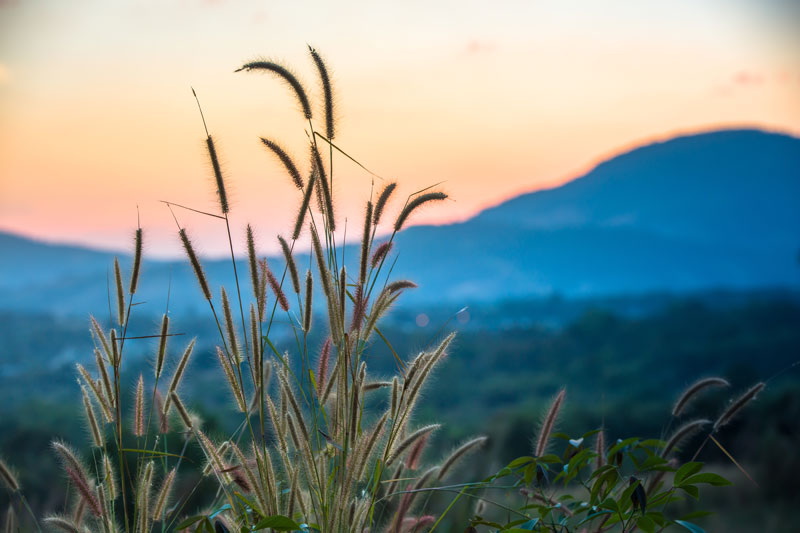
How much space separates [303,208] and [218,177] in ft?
0.81

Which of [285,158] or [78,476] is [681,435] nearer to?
[285,158]

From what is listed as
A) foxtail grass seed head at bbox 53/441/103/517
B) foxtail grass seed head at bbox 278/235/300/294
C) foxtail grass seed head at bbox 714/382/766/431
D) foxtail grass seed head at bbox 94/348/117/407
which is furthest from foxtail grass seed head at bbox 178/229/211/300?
foxtail grass seed head at bbox 714/382/766/431

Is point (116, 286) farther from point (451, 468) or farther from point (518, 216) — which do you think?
point (518, 216)

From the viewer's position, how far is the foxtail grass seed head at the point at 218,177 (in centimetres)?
179

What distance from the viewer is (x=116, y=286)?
195 centimetres

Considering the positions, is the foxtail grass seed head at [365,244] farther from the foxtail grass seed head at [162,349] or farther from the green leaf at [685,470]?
the green leaf at [685,470]

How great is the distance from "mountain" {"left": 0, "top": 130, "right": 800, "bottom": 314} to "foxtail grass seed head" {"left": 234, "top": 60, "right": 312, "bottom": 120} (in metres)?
44.5

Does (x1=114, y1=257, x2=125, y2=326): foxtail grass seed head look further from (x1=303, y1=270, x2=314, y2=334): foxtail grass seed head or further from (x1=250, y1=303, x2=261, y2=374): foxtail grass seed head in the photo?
(x1=303, y1=270, x2=314, y2=334): foxtail grass seed head

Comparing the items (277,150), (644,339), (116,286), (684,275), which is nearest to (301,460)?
(116,286)

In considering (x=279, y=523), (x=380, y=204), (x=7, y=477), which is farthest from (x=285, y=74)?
(x=7, y=477)

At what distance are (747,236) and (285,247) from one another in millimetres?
106590

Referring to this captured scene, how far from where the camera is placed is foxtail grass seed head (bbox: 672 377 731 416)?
7.13ft

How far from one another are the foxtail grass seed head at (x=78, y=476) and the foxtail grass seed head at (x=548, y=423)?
1328mm

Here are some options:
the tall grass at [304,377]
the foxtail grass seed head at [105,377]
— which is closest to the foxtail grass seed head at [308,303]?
the tall grass at [304,377]
